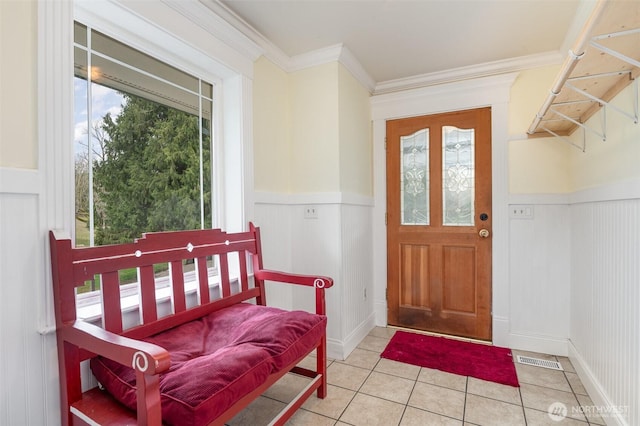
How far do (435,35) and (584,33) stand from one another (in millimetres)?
1330

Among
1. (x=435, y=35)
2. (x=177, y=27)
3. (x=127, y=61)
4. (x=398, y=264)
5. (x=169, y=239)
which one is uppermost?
(x=435, y=35)

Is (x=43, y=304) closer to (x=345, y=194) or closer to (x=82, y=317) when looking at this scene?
(x=82, y=317)

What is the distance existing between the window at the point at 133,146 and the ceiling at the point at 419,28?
636 millimetres

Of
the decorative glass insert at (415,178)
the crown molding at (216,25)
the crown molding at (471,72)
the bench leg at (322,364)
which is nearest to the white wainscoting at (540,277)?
the decorative glass insert at (415,178)

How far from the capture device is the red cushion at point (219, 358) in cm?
101

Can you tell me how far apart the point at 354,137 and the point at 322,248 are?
1004 millimetres

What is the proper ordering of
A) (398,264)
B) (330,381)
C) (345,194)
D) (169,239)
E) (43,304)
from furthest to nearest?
(398,264)
(345,194)
(330,381)
(169,239)
(43,304)

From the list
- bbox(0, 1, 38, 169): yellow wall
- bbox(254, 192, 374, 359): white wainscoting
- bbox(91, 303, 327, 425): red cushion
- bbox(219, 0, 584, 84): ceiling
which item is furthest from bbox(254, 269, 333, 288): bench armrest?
bbox(219, 0, 584, 84): ceiling

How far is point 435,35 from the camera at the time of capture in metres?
2.22

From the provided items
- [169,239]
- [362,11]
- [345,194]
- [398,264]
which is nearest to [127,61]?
[169,239]

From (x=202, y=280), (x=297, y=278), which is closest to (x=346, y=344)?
(x=297, y=278)

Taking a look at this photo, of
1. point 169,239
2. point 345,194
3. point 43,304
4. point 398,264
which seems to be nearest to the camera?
point 43,304

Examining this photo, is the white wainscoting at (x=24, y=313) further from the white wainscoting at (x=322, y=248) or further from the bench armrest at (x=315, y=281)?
the white wainscoting at (x=322, y=248)

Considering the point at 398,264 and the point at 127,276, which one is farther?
the point at 398,264
